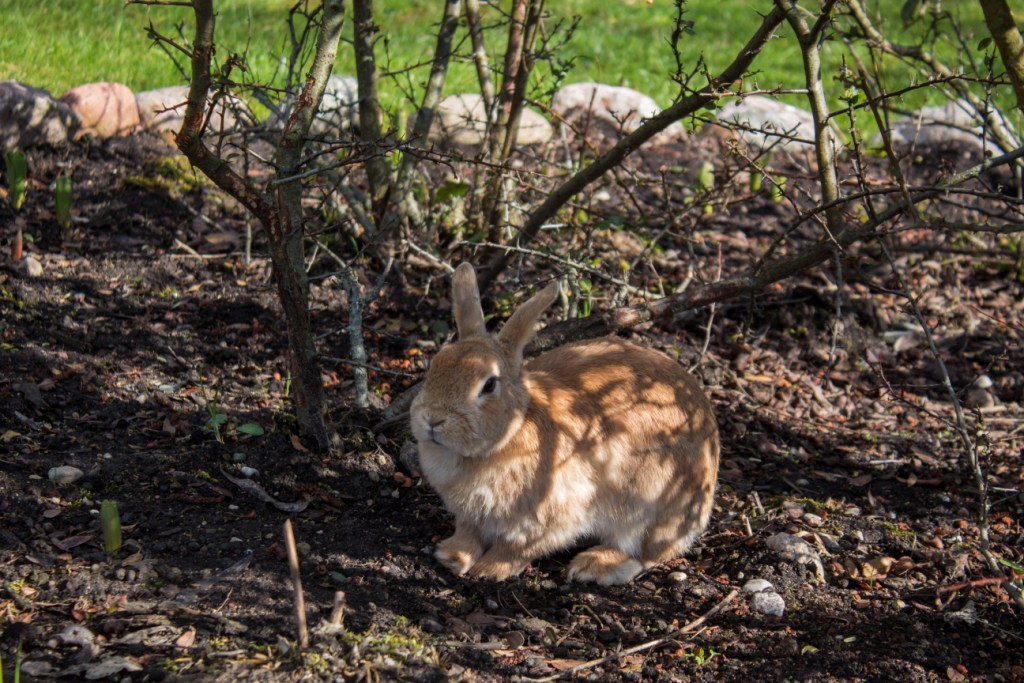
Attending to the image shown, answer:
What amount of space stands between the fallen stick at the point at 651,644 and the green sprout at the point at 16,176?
3990 millimetres

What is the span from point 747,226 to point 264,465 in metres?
4.21

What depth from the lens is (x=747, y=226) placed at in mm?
7059

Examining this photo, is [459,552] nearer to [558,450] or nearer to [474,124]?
[558,450]

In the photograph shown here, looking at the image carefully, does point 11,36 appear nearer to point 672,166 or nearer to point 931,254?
point 672,166

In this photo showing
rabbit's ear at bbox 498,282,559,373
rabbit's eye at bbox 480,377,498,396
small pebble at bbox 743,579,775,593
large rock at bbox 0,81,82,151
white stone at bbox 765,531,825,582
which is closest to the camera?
rabbit's eye at bbox 480,377,498,396

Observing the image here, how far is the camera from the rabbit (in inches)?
145

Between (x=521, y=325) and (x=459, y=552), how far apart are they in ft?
3.07

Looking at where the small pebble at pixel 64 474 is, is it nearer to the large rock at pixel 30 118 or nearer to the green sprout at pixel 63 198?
the green sprout at pixel 63 198

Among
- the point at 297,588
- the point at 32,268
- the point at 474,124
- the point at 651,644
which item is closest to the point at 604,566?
the point at 651,644

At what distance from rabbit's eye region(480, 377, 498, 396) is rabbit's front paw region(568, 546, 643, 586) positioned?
924 mm

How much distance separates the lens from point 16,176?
17.5 ft

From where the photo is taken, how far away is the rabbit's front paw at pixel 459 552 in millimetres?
3898

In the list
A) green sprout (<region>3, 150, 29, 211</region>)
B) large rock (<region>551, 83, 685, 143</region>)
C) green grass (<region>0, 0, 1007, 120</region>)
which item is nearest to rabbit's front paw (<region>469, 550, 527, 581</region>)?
green grass (<region>0, 0, 1007, 120</region>)

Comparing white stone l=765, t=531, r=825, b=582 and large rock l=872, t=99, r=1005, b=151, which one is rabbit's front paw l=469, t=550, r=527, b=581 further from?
large rock l=872, t=99, r=1005, b=151
